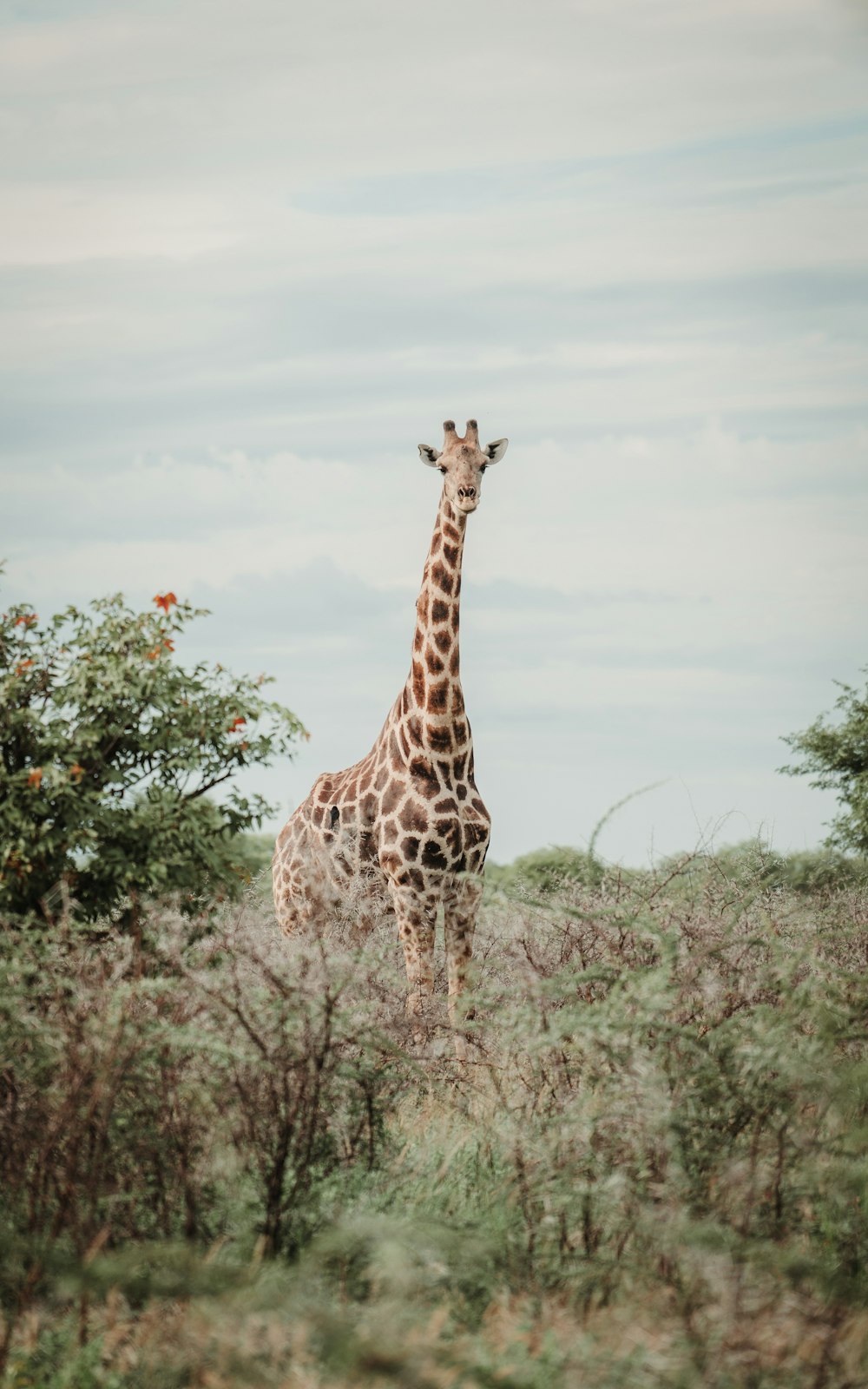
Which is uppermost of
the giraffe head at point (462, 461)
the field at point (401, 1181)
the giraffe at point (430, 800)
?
the giraffe head at point (462, 461)

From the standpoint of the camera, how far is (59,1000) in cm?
608

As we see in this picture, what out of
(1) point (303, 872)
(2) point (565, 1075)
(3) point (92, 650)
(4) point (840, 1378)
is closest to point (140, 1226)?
(2) point (565, 1075)

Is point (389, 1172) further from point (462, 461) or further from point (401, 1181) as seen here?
point (462, 461)

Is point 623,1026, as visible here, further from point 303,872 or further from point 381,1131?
point 303,872

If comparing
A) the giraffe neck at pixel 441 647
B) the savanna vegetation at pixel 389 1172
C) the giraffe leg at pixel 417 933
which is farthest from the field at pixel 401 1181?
the giraffe neck at pixel 441 647

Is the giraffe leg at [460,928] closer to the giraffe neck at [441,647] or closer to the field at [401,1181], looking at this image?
the giraffe neck at [441,647]

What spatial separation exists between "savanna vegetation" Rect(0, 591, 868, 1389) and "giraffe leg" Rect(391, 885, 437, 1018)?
1.17m

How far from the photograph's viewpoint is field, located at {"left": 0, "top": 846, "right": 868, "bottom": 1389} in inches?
174

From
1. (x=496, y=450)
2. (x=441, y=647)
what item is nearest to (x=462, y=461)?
(x=496, y=450)

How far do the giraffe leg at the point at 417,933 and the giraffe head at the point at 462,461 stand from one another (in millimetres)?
2849

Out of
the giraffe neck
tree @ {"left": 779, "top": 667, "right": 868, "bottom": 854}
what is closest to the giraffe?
the giraffe neck

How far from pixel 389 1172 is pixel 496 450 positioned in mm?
5616

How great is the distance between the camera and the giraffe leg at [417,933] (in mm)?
9492

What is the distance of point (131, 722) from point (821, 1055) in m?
4.39
